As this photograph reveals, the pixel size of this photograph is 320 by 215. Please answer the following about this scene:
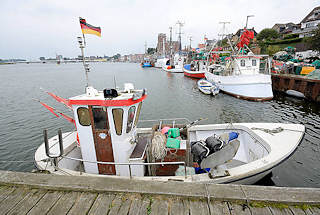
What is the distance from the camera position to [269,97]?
18484 millimetres

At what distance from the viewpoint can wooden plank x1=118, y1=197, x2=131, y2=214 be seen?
89.4 inches

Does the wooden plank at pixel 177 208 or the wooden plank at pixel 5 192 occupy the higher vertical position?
the wooden plank at pixel 5 192

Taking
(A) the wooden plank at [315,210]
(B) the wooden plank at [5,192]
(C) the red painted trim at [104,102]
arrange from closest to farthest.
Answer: (A) the wooden plank at [315,210] → (B) the wooden plank at [5,192] → (C) the red painted trim at [104,102]

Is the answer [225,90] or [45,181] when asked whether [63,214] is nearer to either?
[45,181]

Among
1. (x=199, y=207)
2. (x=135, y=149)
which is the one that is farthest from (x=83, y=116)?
(x=199, y=207)

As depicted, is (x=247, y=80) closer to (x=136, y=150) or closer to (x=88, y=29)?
(x=136, y=150)

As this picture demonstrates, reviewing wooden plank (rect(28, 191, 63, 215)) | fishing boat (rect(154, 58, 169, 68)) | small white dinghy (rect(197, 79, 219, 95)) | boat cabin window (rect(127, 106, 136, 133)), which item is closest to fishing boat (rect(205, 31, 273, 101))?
small white dinghy (rect(197, 79, 219, 95))

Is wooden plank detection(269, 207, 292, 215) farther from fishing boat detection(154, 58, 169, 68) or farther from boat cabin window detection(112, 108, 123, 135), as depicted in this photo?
fishing boat detection(154, 58, 169, 68)

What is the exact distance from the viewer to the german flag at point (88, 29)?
184 inches

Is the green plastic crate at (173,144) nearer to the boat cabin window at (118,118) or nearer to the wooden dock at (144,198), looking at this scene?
the boat cabin window at (118,118)

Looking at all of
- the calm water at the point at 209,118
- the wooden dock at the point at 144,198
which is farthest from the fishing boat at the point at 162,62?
the wooden dock at the point at 144,198

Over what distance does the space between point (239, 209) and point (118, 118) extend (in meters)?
3.56

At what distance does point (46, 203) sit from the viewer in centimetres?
244

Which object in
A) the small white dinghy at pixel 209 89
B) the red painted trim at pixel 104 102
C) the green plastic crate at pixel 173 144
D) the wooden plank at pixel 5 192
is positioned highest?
the red painted trim at pixel 104 102
